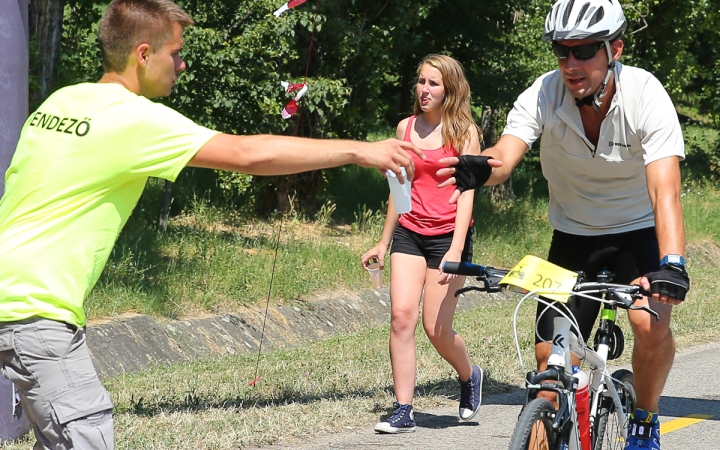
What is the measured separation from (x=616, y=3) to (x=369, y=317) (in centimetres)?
634

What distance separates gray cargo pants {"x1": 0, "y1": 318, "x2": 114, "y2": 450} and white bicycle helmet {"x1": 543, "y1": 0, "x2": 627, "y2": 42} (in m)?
2.37

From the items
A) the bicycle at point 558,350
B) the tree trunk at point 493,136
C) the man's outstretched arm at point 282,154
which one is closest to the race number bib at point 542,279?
the bicycle at point 558,350

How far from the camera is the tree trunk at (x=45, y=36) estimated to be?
10797 mm

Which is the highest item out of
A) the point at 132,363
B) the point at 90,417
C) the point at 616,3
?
the point at 616,3

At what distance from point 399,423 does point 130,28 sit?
3368mm

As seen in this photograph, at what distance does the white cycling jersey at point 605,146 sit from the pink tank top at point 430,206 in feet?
4.11

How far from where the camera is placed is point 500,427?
6094 millimetres

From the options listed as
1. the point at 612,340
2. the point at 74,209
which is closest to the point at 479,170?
the point at 612,340

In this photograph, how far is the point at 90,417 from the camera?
9.80 feet

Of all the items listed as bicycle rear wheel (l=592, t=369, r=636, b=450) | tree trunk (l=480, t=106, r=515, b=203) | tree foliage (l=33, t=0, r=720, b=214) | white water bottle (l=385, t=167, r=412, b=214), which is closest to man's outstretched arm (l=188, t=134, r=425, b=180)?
white water bottle (l=385, t=167, r=412, b=214)

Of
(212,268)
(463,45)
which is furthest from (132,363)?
(463,45)

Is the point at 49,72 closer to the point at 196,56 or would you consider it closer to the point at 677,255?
the point at 196,56

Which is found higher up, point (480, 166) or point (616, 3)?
point (616, 3)

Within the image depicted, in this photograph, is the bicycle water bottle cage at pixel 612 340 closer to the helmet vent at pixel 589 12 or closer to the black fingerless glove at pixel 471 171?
the black fingerless glove at pixel 471 171
